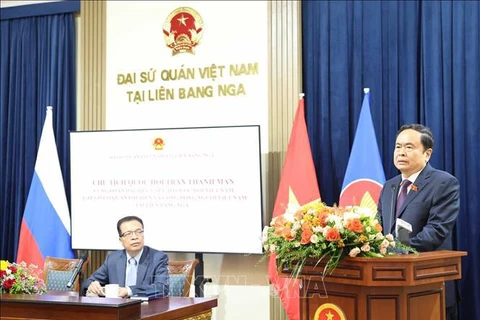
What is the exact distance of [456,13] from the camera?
5629mm

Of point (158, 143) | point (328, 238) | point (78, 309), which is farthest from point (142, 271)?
point (158, 143)

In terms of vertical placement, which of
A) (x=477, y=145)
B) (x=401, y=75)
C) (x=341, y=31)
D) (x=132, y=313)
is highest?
(x=341, y=31)

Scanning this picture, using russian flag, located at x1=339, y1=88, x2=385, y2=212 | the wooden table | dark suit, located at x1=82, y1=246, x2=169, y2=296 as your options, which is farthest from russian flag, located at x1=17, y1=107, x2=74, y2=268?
the wooden table

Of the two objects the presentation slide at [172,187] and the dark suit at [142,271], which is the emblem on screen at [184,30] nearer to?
the presentation slide at [172,187]

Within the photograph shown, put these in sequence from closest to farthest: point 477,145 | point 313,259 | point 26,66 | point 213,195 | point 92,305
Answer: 1. point 92,305
2. point 313,259
3. point 477,145
4. point 213,195
5. point 26,66

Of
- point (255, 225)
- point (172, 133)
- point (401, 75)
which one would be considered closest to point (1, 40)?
point (172, 133)

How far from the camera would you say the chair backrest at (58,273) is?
559cm

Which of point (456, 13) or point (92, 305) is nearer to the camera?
point (92, 305)

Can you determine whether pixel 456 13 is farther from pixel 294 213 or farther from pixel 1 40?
pixel 1 40

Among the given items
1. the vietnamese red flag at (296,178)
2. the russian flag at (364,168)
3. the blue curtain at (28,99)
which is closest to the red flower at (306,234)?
the russian flag at (364,168)

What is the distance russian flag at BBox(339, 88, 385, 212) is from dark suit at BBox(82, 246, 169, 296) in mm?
1697

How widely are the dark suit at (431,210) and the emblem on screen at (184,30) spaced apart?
2.97 metres

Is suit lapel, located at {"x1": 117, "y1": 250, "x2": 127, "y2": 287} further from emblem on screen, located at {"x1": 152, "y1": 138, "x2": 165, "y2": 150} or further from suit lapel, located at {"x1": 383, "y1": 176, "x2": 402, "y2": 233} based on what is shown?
suit lapel, located at {"x1": 383, "y1": 176, "x2": 402, "y2": 233}

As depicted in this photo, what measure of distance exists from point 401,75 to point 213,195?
1.90m
